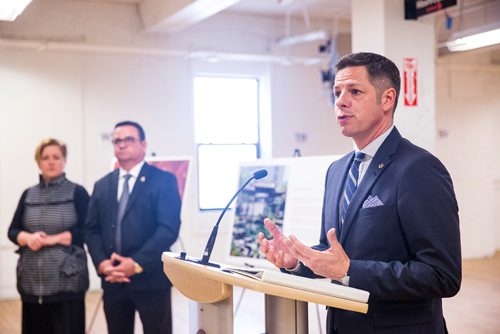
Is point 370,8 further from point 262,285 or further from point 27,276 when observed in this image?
point 262,285

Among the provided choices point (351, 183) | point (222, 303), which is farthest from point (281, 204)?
point (222, 303)

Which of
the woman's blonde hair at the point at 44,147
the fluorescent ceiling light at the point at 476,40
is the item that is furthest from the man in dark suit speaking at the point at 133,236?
the fluorescent ceiling light at the point at 476,40

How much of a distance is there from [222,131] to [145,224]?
4.43 meters

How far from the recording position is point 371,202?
1663mm

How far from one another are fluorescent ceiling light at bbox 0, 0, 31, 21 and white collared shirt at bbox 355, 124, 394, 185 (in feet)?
11.5

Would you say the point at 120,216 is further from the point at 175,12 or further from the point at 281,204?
the point at 175,12

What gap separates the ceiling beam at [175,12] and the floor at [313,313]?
2.63 meters

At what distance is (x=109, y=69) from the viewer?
691 cm

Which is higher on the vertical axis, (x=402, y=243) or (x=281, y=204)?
(x=402, y=243)

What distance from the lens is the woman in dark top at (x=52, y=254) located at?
360 cm

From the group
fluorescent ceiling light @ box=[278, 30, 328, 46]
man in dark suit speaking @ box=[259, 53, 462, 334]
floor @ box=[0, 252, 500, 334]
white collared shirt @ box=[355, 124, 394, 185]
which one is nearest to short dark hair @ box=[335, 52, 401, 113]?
man in dark suit speaking @ box=[259, 53, 462, 334]

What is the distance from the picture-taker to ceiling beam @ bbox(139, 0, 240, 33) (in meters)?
5.56

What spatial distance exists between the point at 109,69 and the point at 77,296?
151 inches

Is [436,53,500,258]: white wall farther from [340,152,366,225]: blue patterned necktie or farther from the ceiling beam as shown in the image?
[340,152,366,225]: blue patterned necktie
